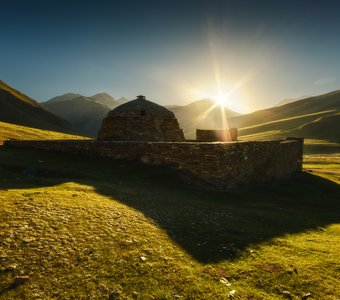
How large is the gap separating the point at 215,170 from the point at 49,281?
12014 millimetres

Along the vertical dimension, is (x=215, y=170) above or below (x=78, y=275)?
above

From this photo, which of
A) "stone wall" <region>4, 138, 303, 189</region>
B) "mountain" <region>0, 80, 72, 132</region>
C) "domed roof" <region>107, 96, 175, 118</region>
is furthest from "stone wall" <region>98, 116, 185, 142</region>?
"mountain" <region>0, 80, 72, 132</region>

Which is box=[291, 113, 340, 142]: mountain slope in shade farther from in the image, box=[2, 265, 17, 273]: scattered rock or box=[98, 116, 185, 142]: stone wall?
box=[2, 265, 17, 273]: scattered rock

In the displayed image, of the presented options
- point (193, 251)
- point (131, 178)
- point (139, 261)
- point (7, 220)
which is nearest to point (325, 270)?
point (193, 251)

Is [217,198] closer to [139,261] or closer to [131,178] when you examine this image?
[131,178]

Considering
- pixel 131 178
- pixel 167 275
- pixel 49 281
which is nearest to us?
pixel 49 281

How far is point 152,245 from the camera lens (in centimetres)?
784

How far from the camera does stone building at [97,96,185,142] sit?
88.5 feet

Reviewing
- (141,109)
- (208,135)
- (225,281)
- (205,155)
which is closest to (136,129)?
(141,109)

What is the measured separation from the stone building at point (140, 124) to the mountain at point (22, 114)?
96.2 meters

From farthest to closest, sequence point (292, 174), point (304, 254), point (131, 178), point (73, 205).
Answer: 1. point (292, 174)
2. point (131, 178)
3. point (73, 205)
4. point (304, 254)

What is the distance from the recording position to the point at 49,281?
584 centimetres

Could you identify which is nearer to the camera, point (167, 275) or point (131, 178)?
point (167, 275)

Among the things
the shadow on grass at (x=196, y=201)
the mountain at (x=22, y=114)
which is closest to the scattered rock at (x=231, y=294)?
the shadow on grass at (x=196, y=201)
